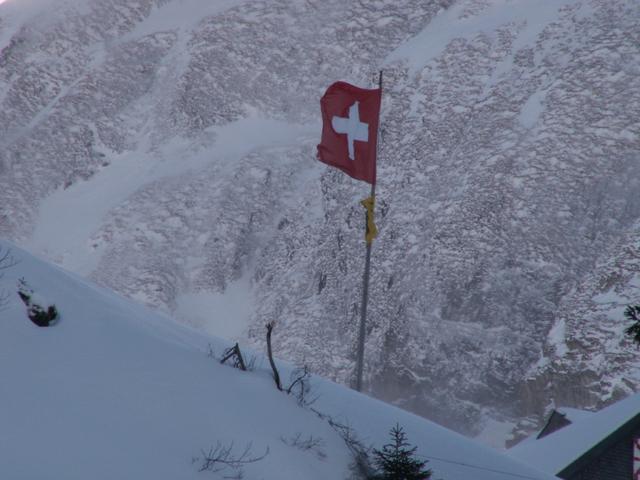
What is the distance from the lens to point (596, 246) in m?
42.8

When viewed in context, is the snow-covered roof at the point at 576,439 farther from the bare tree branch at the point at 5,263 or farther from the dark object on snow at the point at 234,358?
the bare tree branch at the point at 5,263

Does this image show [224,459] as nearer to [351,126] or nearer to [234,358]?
[234,358]

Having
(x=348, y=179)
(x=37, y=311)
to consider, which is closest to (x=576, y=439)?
(x=37, y=311)

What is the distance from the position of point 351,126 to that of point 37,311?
8.51 metres

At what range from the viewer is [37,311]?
6.71 meters

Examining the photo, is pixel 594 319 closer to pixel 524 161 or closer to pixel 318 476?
pixel 524 161

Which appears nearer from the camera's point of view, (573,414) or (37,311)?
(37,311)

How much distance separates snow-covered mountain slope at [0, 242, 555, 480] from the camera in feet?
17.5

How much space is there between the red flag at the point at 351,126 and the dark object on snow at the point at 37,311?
7947 mm

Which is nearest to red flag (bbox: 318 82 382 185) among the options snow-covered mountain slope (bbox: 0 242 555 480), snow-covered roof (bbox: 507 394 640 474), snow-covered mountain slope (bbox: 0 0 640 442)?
snow-covered mountain slope (bbox: 0 242 555 480)

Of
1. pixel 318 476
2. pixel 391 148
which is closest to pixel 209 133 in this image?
pixel 391 148

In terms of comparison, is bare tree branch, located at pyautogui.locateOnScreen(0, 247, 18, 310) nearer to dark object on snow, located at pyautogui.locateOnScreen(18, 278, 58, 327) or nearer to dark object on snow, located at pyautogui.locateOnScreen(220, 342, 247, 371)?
dark object on snow, located at pyautogui.locateOnScreen(18, 278, 58, 327)

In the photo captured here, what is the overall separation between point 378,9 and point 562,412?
5338 centimetres

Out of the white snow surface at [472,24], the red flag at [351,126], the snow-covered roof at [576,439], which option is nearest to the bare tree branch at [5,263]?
the red flag at [351,126]
